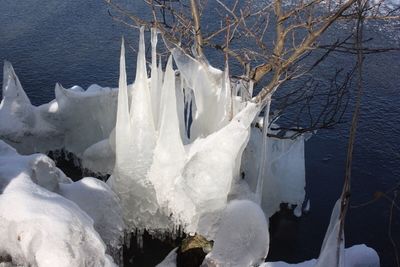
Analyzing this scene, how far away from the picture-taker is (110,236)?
9.37m

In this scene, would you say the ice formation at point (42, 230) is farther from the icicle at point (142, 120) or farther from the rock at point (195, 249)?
the rock at point (195, 249)

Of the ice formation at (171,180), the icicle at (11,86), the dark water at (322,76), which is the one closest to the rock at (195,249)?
the ice formation at (171,180)

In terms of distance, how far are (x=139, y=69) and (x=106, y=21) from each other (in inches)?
559

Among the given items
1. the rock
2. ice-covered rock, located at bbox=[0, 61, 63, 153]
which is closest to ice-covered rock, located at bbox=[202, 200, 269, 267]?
the rock

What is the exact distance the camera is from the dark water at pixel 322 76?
46.4 ft

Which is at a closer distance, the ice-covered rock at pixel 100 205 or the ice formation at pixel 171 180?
the ice formation at pixel 171 180

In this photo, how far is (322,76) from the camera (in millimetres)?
19672

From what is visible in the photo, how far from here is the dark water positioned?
14.1 metres

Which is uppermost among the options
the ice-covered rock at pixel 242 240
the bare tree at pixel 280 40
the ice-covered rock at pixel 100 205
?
the bare tree at pixel 280 40

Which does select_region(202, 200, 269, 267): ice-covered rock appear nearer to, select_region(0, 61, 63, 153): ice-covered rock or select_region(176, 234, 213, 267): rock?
select_region(176, 234, 213, 267): rock

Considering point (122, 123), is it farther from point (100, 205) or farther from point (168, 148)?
point (100, 205)

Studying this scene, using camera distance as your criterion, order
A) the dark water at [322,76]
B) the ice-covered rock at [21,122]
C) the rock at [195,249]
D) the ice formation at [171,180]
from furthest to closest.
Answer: the ice-covered rock at [21,122] → the dark water at [322,76] → the rock at [195,249] → the ice formation at [171,180]

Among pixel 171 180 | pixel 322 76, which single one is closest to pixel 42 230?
pixel 171 180

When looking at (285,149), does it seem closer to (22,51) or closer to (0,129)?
(0,129)
